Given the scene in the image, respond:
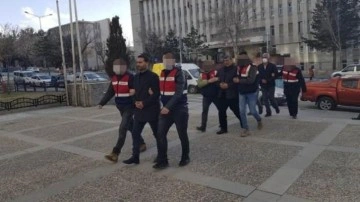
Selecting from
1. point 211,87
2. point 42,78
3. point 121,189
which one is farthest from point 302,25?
point 121,189

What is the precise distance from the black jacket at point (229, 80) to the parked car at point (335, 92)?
20.5ft

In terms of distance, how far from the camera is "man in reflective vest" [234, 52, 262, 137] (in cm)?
747

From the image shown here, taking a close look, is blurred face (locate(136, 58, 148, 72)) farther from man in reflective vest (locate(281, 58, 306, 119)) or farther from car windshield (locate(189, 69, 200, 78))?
car windshield (locate(189, 69, 200, 78))

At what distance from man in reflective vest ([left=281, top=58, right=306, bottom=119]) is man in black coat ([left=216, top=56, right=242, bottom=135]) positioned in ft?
7.38

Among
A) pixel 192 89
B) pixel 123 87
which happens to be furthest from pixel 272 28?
pixel 123 87

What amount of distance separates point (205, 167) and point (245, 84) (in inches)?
97.1

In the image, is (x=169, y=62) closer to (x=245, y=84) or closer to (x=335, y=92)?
(x=245, y=84)

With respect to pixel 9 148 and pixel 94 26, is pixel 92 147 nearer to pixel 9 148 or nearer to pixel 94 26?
pixel 9 148

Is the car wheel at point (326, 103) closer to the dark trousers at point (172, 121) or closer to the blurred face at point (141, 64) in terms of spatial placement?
the dark trousers at point (172, 121)

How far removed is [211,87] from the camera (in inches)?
315

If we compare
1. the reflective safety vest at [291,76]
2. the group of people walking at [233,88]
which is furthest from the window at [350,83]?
the group of people walking at [233,88]

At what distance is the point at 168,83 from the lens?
5562 mm

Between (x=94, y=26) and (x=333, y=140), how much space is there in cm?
7606

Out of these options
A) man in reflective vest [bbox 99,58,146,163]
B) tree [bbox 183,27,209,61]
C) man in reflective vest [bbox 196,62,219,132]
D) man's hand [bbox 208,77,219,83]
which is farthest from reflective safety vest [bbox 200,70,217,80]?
tree [bbox 183,27,209,61]
